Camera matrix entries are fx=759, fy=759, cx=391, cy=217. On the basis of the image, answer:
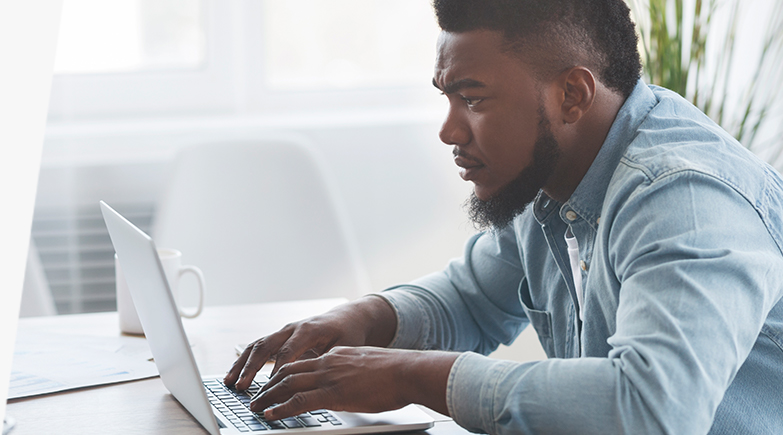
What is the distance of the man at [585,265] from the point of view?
667 mm

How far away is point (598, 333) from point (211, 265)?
112 cm

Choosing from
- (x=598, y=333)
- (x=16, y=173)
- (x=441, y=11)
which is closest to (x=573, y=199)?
(x=598, y=333)

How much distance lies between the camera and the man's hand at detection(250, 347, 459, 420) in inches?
→ 29.3

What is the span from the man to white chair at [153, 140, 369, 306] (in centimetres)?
66

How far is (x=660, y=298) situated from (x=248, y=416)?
43 cm

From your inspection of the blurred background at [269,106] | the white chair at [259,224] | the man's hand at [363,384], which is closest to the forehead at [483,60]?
the man's hand at [363,384]

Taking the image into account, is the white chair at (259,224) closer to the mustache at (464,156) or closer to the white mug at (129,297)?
the white mug at (129,297)

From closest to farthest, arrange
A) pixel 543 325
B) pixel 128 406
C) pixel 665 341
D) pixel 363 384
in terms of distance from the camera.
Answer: pixel 665 341
pixel 363 384
pixel 128 406
pixel 543 325

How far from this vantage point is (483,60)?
2.97 feet

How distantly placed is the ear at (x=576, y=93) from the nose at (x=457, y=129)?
4.7 inches

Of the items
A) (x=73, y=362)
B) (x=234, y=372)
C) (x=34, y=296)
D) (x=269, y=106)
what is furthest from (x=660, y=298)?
(x=269, y=106)

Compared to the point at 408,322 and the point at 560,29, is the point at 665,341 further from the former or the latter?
the point at 408,322

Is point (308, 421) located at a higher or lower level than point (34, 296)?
higher

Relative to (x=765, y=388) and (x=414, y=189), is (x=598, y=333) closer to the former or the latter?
(x=765, y=388)
